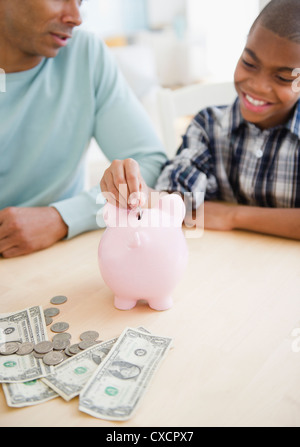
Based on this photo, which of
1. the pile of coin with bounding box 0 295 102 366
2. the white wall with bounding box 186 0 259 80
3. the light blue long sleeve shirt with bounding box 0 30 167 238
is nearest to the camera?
the pile of coin with bounding box 0 295 102 366

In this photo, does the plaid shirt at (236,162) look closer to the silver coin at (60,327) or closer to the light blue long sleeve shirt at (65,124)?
the light blue long sleeve shirt at (65,124)

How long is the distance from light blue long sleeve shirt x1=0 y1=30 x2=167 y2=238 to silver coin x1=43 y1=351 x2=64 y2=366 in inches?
22.6

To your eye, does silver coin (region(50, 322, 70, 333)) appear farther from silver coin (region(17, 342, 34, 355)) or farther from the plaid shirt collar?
the plaid shirt collar

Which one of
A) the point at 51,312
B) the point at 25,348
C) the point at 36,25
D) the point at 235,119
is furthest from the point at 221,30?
the point at 25,348

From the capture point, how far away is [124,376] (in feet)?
2.12

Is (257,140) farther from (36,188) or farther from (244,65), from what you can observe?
(36,188)

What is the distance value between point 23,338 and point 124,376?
20 cm

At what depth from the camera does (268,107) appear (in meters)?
1.12

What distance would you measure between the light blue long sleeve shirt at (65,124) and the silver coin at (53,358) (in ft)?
1.88

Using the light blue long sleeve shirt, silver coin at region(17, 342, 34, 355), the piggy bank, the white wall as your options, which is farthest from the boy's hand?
the white wall

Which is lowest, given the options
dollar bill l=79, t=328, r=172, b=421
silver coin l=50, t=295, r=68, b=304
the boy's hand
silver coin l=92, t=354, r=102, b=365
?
silver coin l=50, t=295, r=68, b=304

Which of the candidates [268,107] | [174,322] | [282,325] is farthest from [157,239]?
[268,107]

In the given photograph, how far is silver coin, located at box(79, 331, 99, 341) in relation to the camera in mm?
736

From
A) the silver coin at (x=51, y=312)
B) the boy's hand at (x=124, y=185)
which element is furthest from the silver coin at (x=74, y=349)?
the boy's hand at (x=124, y=185)
